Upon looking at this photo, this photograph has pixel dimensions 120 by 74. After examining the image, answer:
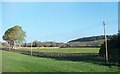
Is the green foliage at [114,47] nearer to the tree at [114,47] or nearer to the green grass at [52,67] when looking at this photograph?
the tree at [114,47]

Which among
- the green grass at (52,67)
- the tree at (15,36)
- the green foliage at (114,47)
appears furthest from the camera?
the tree at (15,36)

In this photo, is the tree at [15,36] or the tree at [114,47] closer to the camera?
the tree at [114,47]

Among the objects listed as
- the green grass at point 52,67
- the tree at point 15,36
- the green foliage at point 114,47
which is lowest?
the green grass at point 52,67

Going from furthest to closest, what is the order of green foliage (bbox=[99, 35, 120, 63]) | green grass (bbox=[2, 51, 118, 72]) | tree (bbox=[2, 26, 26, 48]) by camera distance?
tree (bbox=[2, 26, 26, 48]) → green foliage (bbox=[99, 35, 120, 63]) → green grass (bbox=[2, 51, 118, 72])

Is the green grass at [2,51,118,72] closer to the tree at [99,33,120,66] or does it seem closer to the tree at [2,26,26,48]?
the tree at [99,33,120,66]

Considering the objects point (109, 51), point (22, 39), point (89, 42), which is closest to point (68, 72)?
point (109, 51)

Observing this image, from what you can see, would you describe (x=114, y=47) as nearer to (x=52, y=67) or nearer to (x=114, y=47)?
(x=114, y=47)

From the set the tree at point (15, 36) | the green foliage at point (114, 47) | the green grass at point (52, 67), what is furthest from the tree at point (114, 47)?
the tree at point (15, 36)

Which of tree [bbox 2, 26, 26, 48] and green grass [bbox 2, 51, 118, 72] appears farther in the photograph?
tree [bbox 2, 26, 26, 48]

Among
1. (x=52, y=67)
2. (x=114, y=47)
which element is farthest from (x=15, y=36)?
(x=52, y=67)

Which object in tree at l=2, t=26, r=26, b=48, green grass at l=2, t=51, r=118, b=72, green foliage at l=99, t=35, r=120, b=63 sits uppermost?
tree at l=2, t=26, r=26, b=48

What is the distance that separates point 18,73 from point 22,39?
86.7 metres

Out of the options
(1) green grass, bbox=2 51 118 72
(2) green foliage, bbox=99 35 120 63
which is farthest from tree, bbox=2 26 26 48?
(1) green grass, bbox=2 51 118 72

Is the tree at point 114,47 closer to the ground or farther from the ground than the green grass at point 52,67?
farther from the ground
